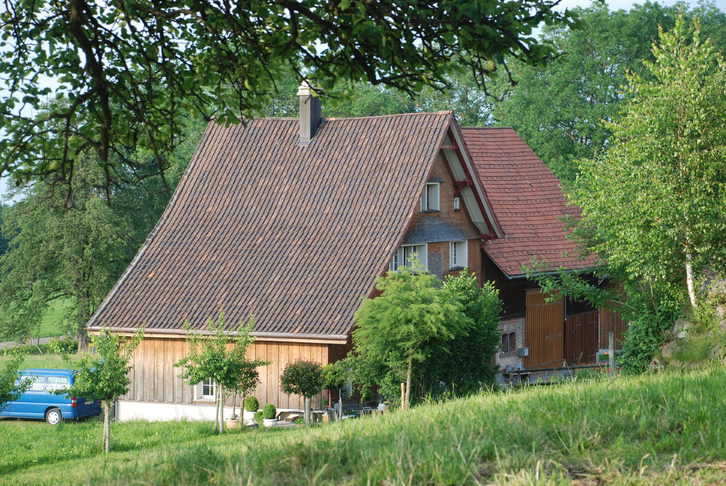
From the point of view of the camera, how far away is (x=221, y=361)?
27.9m

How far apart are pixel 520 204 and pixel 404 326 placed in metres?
17.0

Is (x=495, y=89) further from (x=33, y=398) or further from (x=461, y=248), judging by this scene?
(x=33, y=398)

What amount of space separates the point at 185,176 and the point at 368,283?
9.43 m

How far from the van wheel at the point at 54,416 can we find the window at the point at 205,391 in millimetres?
6498

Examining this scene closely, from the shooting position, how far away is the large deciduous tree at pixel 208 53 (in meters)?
9.25

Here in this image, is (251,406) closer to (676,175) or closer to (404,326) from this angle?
(404,326)

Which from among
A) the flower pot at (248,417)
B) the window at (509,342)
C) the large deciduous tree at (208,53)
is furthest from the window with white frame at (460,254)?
the large deciduous tree at (208,53)

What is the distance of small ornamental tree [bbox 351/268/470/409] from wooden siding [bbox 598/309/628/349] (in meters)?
17.9

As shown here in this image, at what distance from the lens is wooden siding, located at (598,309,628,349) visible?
42.6 meters

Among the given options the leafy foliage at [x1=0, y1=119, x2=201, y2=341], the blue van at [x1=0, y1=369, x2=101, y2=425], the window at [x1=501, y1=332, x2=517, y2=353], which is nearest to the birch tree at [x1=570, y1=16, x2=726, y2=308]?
the window at [x1=501, y1=332, x2=517, y2=353]

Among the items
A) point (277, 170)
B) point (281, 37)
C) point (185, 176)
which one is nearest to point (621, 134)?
point (277, 170)

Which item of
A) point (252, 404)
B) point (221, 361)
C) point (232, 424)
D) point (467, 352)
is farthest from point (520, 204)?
point (221, 361)

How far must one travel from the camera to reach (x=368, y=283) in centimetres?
2977

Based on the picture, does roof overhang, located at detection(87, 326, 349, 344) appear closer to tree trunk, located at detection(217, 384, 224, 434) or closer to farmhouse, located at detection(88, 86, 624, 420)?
farmhouse, located at detection(88, 86, 624, 420)
